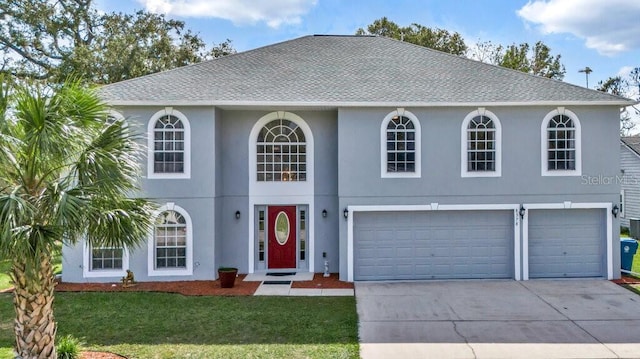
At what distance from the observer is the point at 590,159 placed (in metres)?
12.8

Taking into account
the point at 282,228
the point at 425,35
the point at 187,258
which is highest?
the point at 425,35

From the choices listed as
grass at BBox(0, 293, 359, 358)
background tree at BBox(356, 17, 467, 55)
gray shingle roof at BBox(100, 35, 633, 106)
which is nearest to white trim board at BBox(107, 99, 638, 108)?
gray shingle roof at BBox(100, 35, 633, 106)

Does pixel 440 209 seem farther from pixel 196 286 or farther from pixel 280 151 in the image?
pixel 196 286

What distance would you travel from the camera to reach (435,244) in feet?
42.7

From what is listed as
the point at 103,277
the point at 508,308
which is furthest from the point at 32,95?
the point at 508,308

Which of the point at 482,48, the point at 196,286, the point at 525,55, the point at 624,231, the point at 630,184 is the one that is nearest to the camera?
the point at 196,286

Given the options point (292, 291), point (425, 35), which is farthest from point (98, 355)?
point (425, 35)

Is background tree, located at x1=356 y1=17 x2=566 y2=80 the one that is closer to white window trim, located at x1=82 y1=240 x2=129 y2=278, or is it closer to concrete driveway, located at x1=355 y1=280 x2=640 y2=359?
concrete driveway, located at x1=355 y1=280 x2=640 y2=359

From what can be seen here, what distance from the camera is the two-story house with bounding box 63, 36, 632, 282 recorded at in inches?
496

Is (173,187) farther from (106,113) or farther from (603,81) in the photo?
(603,81)

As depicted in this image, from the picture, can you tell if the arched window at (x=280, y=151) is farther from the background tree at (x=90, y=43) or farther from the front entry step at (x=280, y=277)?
the background tree at (x=90, y=43)

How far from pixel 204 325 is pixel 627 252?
43.5 ft

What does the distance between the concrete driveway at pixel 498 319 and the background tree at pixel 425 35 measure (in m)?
22.2

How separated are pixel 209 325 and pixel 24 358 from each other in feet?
11.5
